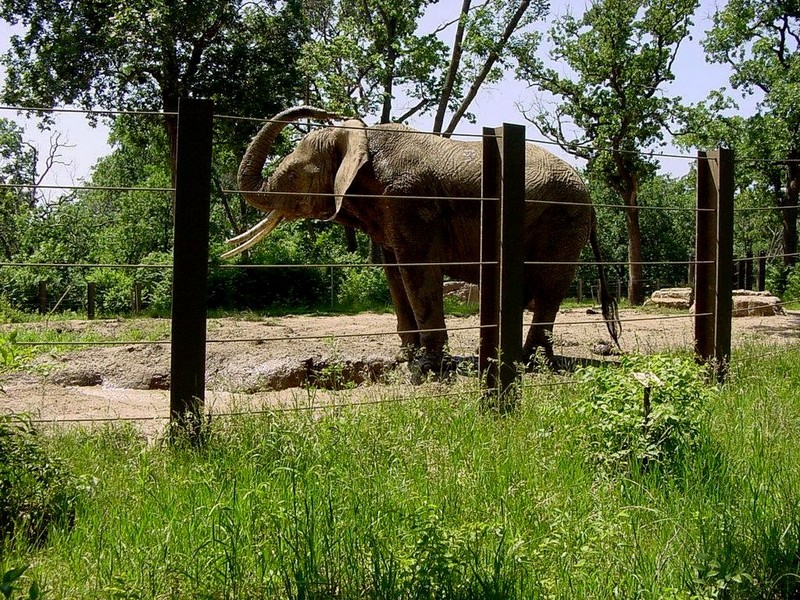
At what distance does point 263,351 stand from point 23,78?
16.7 meters

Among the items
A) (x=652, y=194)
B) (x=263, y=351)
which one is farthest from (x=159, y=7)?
(x=652, y=194)

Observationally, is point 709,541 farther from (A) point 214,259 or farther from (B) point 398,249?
(A) point 214,259

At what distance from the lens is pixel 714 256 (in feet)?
22.6

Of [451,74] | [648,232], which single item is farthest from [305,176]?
[648,232]

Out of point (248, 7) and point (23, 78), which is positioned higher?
point (248, 7)

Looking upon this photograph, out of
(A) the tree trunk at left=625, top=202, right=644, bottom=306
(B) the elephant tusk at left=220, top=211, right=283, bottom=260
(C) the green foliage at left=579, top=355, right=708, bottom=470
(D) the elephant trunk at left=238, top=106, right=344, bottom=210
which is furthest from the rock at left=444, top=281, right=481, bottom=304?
(C) the green foliage at left=579, top=355, right=708, bottom=470

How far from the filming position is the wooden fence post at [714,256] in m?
6.81

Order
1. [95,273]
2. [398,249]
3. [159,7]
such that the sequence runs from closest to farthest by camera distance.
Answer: [398,249] < [159,7] < [95,273]

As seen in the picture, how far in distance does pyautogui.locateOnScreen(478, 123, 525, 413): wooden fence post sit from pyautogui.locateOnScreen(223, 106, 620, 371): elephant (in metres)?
2.25

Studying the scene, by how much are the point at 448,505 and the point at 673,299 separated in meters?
18.6

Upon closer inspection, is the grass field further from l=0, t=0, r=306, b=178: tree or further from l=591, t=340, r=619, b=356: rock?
l=0, t=0, r=306, b=178: tree

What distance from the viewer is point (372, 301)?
21641 millimetres

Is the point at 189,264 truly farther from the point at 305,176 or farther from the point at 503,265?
the point at 305,176

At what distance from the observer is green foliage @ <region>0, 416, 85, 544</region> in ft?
10.5
